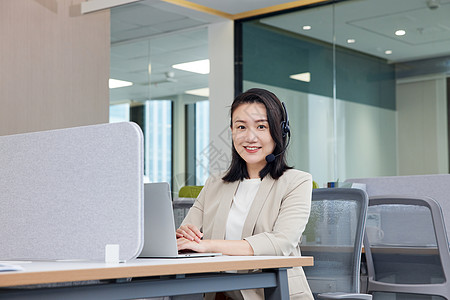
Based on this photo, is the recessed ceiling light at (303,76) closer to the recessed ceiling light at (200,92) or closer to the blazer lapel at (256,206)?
the recessed ceiling light at (200,92)

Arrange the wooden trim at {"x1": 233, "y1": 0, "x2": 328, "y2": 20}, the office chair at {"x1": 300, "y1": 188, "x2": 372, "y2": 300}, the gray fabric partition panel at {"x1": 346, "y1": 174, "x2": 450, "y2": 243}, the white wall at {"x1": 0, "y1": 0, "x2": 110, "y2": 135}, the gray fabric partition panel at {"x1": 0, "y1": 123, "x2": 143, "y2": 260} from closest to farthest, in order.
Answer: the gray fabric partition panel at {"x1": 0, "y1": 123, "x2": 143, "y2": 260} < the office chair at {"x1": 300, "y1": 188, "x2": 372, "y2": 300} < the gray fabric partition panel at {"x1": 346, "y1": 174, "x2": 450, "y2": 243} < the white wall at {"x1": 0, "y1": 0, "x2": 110, "y2": 135} < the wooden trim at {"x1": 233, "y1": 0, "x2": 328, "y2": 20}

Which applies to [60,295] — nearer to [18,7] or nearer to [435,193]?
[435,193]

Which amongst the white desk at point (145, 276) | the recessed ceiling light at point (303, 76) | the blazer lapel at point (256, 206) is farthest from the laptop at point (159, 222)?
the recessed ceiling light at point (303, 76)

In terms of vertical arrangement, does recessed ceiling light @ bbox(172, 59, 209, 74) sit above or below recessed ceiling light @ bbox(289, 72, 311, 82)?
above

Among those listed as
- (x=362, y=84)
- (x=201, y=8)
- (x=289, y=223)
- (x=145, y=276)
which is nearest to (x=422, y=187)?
(x=289, y=223)

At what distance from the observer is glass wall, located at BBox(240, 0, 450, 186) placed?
5.88m

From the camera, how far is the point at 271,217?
2.10 meters

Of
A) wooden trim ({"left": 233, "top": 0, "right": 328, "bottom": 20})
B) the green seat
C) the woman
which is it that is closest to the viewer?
the woman

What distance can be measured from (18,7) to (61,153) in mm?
3742

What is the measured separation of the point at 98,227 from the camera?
1.56m

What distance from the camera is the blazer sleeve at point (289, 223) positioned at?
1942 mm

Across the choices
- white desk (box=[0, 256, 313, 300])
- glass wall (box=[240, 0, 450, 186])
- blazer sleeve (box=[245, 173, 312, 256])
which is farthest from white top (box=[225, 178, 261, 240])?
glass wall (box=[240, 0, 450, 186])

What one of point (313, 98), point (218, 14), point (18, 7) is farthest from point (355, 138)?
point (18, 7)

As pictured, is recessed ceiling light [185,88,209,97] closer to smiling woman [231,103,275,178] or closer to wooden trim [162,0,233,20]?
wooden trim [162,0,233,20]
